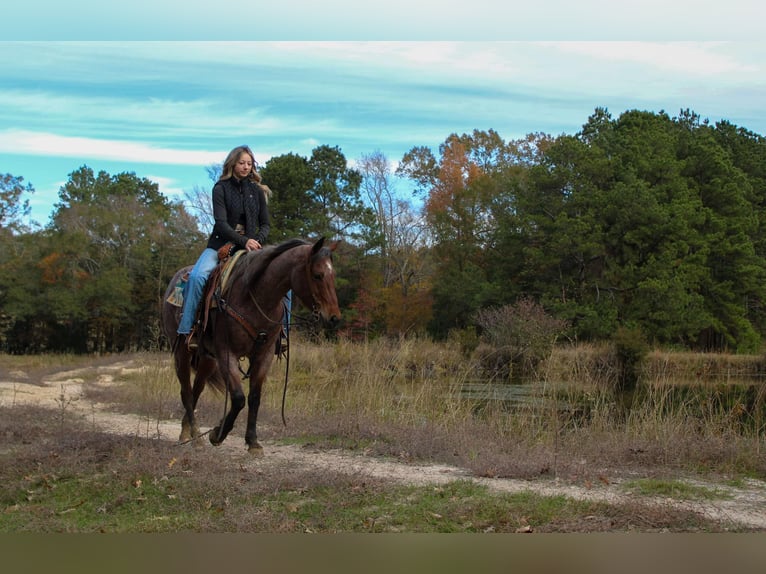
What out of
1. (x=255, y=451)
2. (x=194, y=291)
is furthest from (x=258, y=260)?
(x=255, y=451)

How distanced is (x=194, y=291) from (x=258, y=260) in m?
0.93

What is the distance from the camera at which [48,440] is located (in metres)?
8.46

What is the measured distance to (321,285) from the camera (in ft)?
22.4

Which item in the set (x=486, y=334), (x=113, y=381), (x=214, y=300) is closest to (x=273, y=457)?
(x=214, y=300)

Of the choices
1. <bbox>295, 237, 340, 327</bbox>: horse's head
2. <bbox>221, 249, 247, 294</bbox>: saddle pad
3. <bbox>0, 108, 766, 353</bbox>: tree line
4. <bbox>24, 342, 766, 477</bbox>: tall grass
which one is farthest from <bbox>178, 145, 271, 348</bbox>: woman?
<bbox>0, 108, 766, 353</bbox>: tree line

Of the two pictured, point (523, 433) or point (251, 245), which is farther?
point (523, 433)

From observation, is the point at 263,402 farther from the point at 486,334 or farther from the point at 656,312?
the point at 656,312

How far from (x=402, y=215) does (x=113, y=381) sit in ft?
88.0

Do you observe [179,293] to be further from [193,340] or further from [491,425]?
[491,425]

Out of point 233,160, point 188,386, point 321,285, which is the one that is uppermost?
point 233,160

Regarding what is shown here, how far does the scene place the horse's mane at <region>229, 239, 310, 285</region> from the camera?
24.5ft

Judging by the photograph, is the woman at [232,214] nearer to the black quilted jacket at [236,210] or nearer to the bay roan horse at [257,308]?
the black quilted jacket at [236,210]

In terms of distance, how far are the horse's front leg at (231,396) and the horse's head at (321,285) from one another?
117 centimetres

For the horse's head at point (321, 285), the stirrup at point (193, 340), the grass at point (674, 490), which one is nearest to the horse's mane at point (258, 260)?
the horse's head at point (321, 285)
